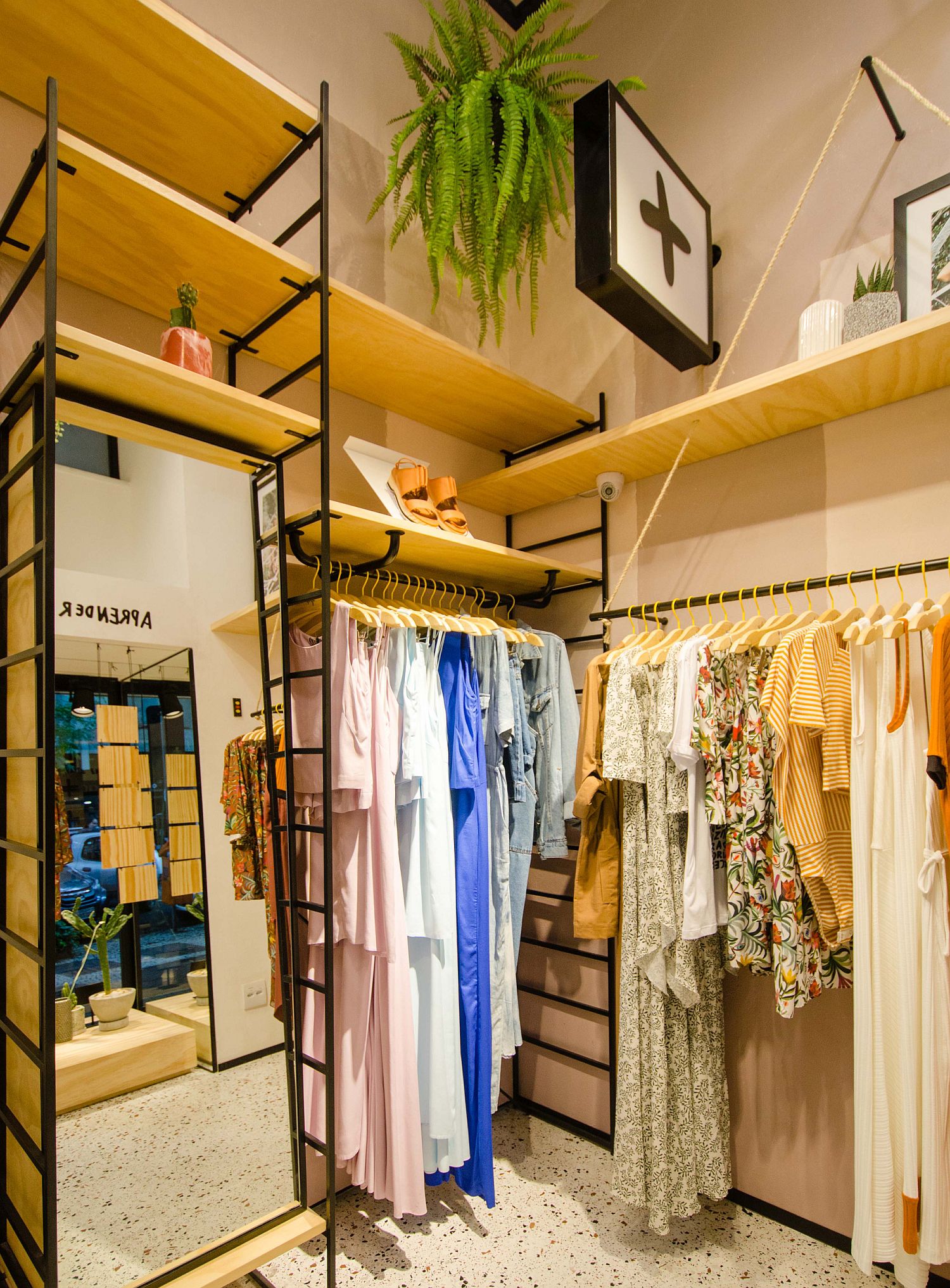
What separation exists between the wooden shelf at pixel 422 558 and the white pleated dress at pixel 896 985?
108cm

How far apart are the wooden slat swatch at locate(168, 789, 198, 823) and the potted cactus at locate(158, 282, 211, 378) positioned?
0.87 meters

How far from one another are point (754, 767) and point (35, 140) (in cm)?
219

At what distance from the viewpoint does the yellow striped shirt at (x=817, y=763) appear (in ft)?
5.19

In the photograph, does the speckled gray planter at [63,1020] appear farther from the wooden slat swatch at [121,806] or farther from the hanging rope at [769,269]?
the hanging rope at [769,269]

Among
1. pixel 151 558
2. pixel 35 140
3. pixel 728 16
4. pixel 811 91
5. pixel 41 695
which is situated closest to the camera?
pixel 41 695

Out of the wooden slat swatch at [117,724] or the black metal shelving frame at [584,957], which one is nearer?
the wooden slat swatch at [117,724]

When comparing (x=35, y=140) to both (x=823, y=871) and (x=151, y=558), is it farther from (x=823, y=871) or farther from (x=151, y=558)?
(x=823, y=871)

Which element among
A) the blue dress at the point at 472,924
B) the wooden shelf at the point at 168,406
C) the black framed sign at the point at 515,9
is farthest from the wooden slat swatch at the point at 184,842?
the black framed sign at the point at 515,9

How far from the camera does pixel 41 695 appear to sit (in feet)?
4.11

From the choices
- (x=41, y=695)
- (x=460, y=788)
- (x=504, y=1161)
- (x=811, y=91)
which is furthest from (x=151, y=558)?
(x=811, y=91)

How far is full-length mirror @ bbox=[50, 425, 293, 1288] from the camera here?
1.36 meters

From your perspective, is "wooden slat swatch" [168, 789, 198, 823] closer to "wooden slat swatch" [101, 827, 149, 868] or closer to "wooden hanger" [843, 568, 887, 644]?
"wooden slat swatch" [101, 827, 149, 868]

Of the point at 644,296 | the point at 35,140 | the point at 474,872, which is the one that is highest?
the point at 35,140

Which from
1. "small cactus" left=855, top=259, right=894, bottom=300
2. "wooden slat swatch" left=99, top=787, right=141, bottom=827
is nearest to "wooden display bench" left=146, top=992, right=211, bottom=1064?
"wooden slat swatch" left=99, top=787, right=141, bottom=827
